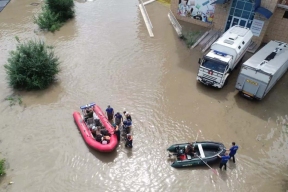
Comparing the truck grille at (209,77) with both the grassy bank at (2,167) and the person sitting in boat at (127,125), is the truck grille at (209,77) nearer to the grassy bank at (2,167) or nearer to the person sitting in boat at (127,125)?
the person sitting in boat at (127,125)

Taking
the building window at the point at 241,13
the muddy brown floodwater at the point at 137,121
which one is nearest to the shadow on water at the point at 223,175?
the muddy brown floodwater at the point at 137,121

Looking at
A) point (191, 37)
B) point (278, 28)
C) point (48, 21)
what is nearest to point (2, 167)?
point (48, 21)

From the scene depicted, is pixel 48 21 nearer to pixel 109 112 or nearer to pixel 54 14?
pixel 54 14

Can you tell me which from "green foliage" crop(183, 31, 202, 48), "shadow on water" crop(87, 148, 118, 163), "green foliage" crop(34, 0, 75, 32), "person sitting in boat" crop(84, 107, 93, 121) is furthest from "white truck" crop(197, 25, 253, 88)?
"green foliage" crop(34, 0, 75, 32)

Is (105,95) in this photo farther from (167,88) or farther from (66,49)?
(66,49)

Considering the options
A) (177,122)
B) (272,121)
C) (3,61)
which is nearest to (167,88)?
(177,122)

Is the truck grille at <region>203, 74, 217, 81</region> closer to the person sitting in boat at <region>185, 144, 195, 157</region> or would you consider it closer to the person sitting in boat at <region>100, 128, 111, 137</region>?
the person sitting in boat at <region>185, 144, 195, 157</region>
